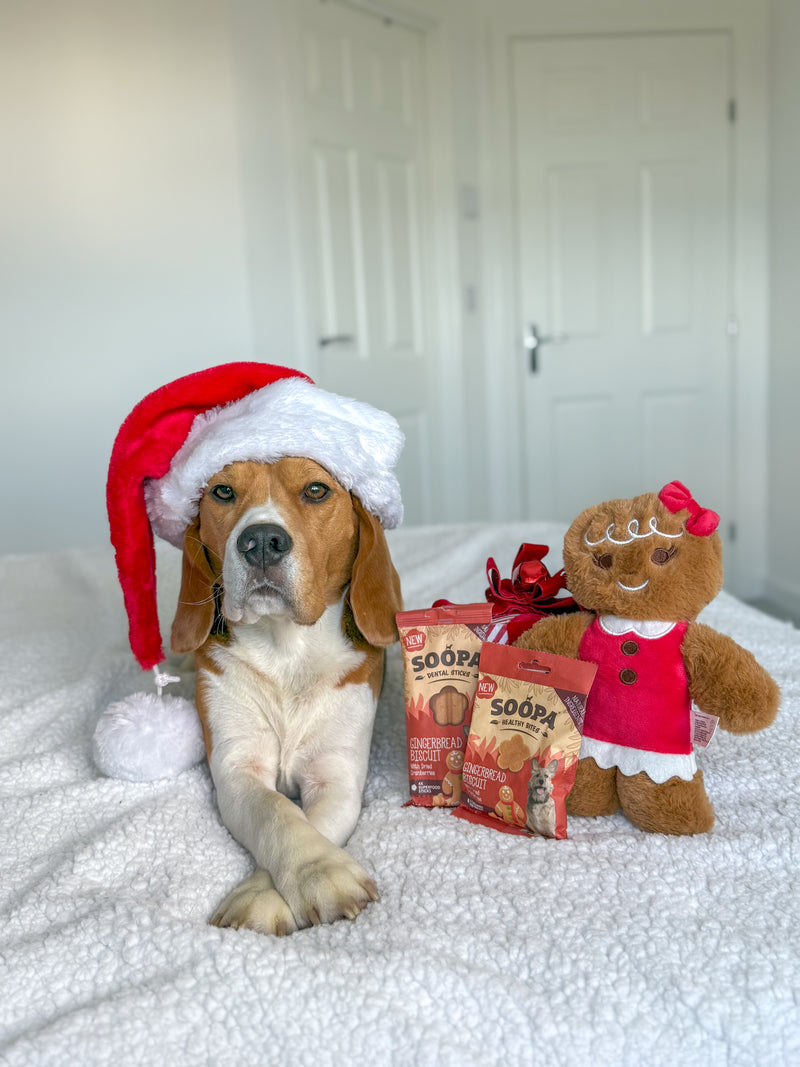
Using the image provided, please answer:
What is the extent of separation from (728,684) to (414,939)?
0.39 metres

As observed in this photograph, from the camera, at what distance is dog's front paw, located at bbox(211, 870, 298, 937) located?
2.87 ft

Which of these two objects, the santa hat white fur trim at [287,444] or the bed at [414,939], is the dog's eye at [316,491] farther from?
the bed at [414,939]

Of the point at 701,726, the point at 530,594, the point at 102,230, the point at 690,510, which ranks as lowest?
the point at 701,726

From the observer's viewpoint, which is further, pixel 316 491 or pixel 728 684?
pixel 316 491

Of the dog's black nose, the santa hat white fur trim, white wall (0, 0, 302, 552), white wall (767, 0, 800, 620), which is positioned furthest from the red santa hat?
white wall (767, 0, 800, 620)

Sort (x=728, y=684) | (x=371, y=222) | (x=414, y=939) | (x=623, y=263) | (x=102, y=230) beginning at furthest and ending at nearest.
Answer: (x=623, y=263) → (x=371, y=222) → (x=102, y=230) → (x=728, y=684) → (x=414, y=939)

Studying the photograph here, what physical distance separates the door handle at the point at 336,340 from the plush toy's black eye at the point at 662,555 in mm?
2950

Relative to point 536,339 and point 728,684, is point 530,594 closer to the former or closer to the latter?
point 728,684

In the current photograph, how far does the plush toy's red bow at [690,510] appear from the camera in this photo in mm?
957

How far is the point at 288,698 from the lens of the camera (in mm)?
1186

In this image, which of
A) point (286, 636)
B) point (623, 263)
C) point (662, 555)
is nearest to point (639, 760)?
point (662, 555)

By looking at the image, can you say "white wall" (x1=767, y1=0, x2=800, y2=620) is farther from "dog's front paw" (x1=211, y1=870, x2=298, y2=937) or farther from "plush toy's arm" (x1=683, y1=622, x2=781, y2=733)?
"dog's front paw" (x1=211, y1=870, x2=298, y2=937)

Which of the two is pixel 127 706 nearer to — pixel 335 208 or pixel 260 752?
pixel 260 752

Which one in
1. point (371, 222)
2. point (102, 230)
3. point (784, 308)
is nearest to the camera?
point (102, 230)
